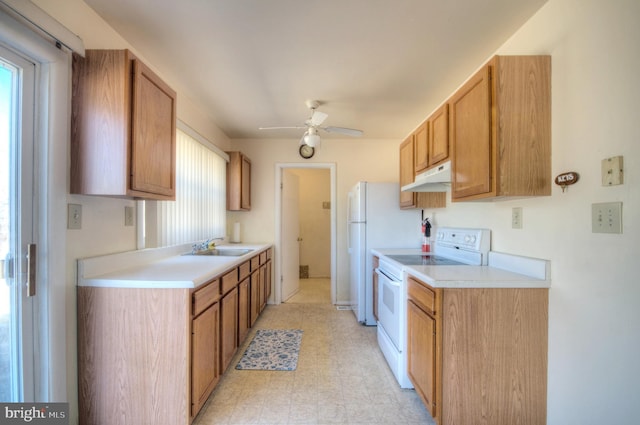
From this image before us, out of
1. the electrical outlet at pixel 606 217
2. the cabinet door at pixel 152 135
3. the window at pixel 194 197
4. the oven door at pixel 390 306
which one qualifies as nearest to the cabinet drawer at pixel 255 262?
the window at pixel 194 197

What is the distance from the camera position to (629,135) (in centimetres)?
106

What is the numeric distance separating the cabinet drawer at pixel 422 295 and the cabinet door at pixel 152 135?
1723 mm

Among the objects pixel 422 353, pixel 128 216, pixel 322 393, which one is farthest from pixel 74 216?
pixel 422 353

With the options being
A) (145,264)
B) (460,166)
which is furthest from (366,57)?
(145,264)

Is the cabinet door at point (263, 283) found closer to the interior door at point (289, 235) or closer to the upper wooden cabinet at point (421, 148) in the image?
the interior door at point (289, 235)

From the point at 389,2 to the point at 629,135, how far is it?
123cm

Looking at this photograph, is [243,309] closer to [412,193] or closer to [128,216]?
[128,216]

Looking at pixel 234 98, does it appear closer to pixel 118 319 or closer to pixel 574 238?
pixel 118 319

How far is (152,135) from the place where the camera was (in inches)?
63.2

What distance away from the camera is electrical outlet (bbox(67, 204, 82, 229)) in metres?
1.39

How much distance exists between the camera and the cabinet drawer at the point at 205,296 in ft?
4.91

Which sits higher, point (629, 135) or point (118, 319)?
point (629, 135)

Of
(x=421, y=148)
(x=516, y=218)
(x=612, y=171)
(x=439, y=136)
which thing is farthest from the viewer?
(x=421, y=148)

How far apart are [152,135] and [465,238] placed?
232cm
